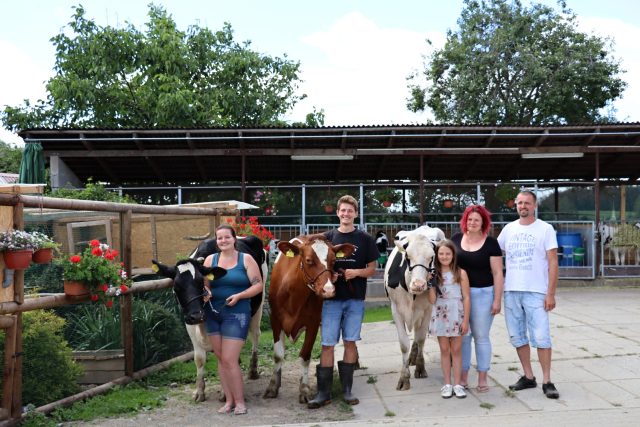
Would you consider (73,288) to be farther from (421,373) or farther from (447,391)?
(421,373)

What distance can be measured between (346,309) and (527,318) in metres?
1.71

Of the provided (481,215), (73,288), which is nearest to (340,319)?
(481,215)

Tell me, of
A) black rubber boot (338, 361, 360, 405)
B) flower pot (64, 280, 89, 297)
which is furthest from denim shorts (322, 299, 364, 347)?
flower pot (64, 280, 89, 297)

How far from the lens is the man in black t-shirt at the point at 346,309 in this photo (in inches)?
237

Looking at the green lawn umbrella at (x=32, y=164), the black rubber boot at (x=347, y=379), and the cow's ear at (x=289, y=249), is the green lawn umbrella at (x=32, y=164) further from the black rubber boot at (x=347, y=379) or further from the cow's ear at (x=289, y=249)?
the black rubber boot at (x=347, y=379)

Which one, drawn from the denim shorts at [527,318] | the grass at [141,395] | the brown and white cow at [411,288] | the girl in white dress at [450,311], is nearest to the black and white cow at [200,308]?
the grass at [141,395]

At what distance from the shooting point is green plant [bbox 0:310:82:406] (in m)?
5.76

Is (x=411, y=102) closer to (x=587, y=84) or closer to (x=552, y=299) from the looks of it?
(x=587, y=84)

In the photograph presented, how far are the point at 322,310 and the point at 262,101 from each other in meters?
22.0

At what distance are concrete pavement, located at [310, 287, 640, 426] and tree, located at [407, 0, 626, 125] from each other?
19.8 metres

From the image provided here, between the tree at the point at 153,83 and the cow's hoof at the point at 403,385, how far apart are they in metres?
18.6

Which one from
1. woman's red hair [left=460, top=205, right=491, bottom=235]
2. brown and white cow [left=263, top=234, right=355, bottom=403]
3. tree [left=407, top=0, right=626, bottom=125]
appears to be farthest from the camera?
tree [left=407, top=0, right=626, bottom=125]

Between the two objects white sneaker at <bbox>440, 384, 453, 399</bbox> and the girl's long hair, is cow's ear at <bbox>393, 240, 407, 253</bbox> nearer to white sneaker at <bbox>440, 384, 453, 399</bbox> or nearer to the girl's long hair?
the girl's long hair

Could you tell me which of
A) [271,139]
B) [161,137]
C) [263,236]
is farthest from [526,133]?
[161,137]
